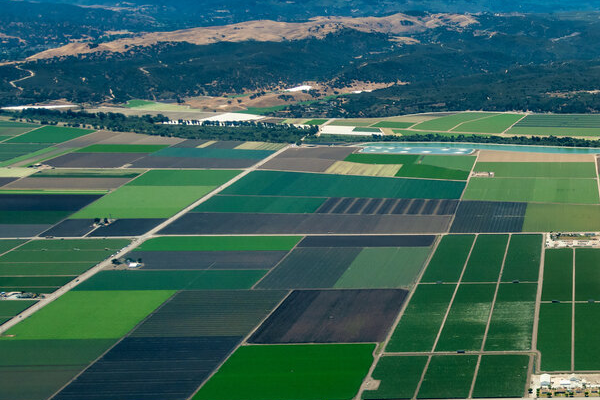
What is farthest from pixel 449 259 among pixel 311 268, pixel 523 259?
pixel 311 268

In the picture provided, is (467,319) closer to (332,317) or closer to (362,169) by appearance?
(332,317)

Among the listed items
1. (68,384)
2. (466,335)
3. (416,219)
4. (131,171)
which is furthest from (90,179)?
(466,335)

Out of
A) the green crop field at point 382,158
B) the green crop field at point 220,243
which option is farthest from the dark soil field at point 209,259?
the green crop field at point 382,158

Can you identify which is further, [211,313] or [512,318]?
[211,313]

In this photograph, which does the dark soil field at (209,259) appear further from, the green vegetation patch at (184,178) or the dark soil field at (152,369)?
the green vegetation patch at (184,178)

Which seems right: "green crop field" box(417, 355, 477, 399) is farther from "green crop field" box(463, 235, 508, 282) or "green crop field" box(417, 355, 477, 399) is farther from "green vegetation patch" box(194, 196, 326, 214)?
"green vegetation patch" box(194, 196, 326, 214)

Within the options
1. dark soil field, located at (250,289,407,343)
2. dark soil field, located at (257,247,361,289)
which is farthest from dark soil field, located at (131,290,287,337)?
dark soil field, located at (257,247,361,289)

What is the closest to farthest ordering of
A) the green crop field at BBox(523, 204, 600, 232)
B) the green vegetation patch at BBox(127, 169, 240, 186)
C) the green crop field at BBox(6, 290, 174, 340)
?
the green crop field at BBox(6, 290, 174, 340) → the green crop field at BBox(523, 204, 600, 232) → the green vegetation patch at BBox(127, 169, 240, 186)
